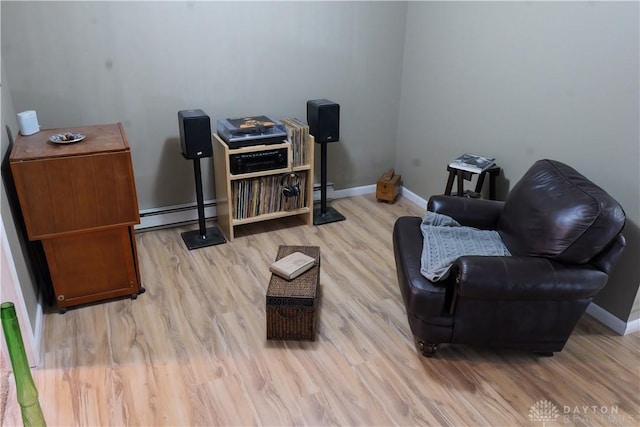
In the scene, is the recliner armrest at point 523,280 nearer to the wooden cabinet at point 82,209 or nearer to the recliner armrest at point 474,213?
the recliner armrest at point 474,213

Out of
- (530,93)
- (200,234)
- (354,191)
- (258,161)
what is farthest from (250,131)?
(530,93)

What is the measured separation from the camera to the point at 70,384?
1.97 m

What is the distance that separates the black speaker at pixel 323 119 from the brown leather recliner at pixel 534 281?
1.30 meters

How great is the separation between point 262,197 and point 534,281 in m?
1.83

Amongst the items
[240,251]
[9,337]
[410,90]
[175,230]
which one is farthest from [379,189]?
[9,337]

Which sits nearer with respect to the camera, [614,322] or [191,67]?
[614,322]

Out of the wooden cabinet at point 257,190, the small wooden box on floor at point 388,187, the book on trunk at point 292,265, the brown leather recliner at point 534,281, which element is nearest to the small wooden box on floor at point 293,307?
the book on trunk at point 292,265

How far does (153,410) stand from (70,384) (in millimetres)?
405

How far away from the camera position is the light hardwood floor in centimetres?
186

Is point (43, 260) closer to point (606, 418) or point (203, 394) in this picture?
point (203, 394)

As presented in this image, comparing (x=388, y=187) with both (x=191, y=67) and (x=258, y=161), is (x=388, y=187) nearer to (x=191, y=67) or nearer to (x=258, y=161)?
(x=258, y=161)

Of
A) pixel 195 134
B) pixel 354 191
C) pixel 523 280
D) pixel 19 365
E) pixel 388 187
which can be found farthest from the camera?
pixel 354 191

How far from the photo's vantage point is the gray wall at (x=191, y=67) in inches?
106

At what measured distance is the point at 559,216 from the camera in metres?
2.00
